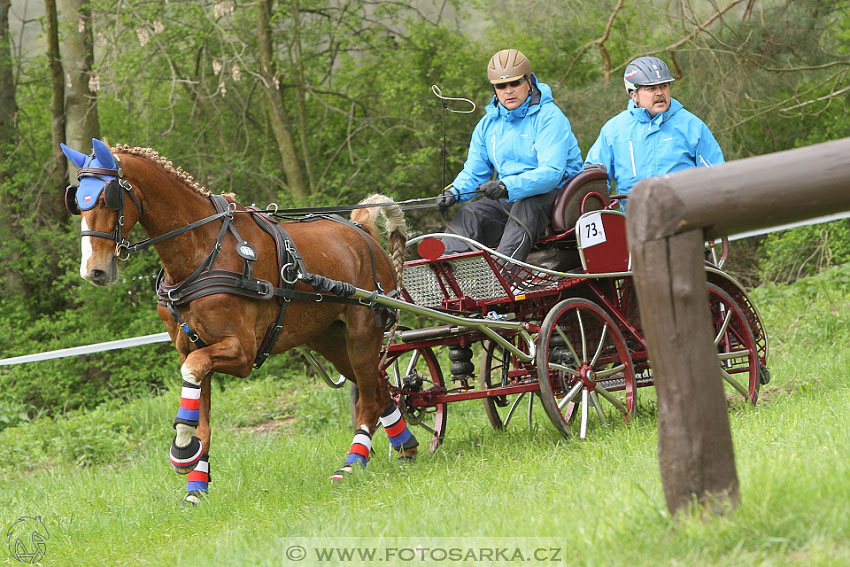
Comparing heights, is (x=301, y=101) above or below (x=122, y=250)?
above

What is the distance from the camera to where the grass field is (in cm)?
308

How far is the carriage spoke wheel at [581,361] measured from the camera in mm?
5980

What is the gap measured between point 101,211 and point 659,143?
376 cm

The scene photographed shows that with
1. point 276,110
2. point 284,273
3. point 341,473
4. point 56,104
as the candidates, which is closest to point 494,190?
point 284,273

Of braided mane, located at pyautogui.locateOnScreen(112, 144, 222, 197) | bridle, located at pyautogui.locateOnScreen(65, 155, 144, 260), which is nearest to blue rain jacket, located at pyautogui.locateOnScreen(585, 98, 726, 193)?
braided mane, located at pyautogui.locateOnScreen(112, 144, 222, 197)

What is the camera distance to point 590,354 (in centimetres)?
650

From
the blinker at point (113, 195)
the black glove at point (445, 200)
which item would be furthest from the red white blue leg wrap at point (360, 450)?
the blinker at point (113, 195)

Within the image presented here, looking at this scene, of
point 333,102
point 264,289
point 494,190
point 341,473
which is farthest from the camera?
point 333,102

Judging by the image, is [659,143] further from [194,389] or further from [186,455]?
[186,455]

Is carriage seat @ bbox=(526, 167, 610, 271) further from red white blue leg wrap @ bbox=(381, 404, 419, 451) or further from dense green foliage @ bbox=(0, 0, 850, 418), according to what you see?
dense green foliage @ bbox=(0, 0, 850, 418)

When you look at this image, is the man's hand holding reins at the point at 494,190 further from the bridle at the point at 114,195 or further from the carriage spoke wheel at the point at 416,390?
the bridle at the point at 114,195

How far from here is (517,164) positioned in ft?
21.3

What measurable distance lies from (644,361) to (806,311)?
4.65m

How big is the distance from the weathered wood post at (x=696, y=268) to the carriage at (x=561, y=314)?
8.53 feet
